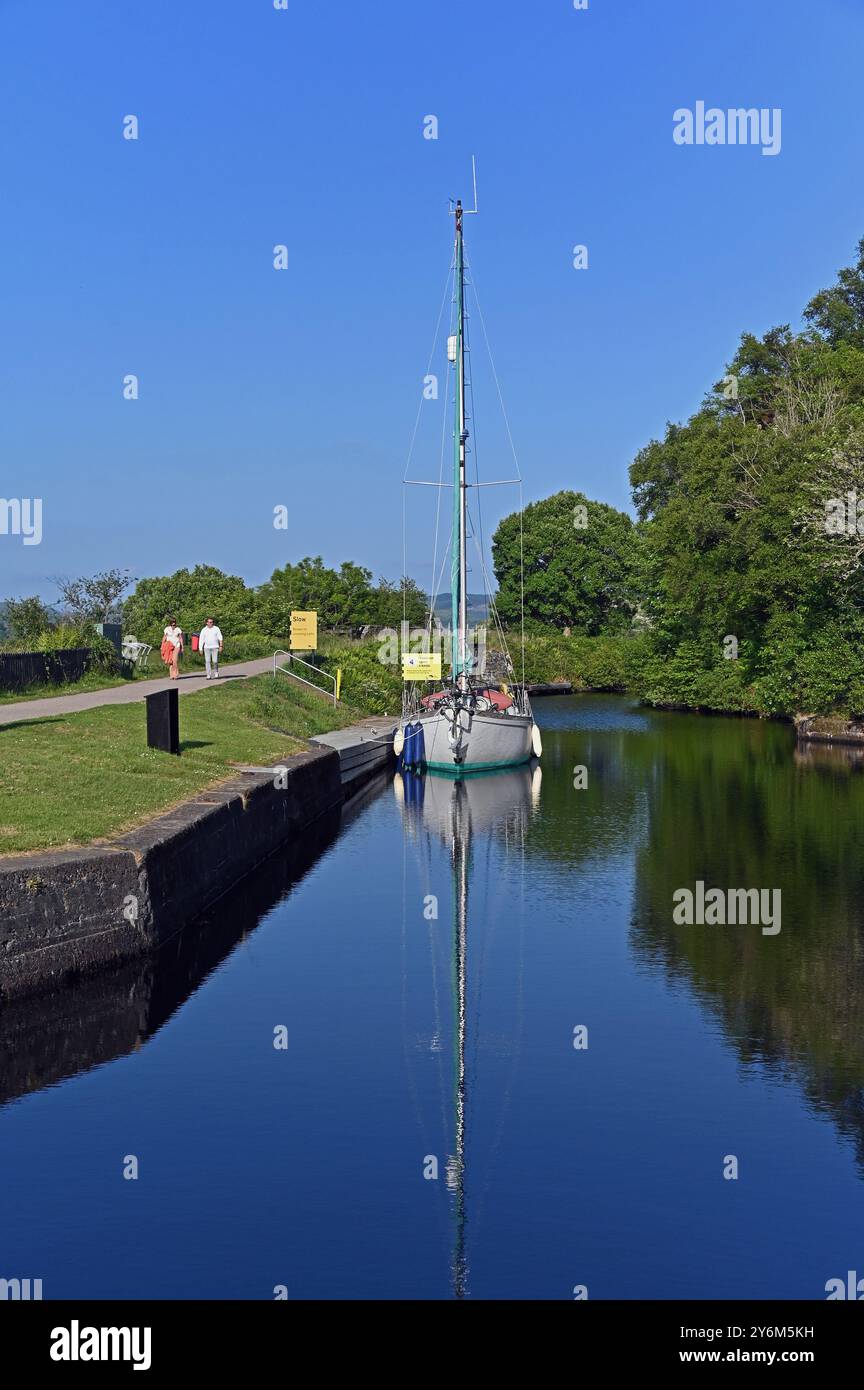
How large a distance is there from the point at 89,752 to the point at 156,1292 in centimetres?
1668

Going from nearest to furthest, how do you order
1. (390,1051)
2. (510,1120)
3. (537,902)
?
1. (510,1120)
2. (390,1051)
3. (537,902)

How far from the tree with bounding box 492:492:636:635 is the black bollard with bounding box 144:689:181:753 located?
2983 inches

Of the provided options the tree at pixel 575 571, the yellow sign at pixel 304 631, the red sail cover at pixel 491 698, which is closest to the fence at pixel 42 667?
the red sail cover at pixel 491 698

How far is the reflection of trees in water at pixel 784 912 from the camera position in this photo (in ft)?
52.3

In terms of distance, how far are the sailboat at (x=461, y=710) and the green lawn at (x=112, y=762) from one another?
3421mm

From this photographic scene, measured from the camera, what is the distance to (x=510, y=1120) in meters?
14.0

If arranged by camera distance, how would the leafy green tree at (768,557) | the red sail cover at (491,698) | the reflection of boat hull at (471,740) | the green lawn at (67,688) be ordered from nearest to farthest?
the green lawn at (67,688), the reflection of boat hull at (471,740), the red sail cover at (491,698), the leafy green tree at (768,557)

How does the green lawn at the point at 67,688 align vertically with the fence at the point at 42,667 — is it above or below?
below

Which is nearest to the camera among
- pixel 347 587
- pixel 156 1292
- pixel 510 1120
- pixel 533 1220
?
pixel 156 1292

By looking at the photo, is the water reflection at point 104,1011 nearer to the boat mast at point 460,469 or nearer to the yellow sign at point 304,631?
the boat mast at point 460,469

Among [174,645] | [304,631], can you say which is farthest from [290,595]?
[174,645]

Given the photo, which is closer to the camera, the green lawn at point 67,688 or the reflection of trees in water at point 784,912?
the reflection of trees in water at point 784,912
